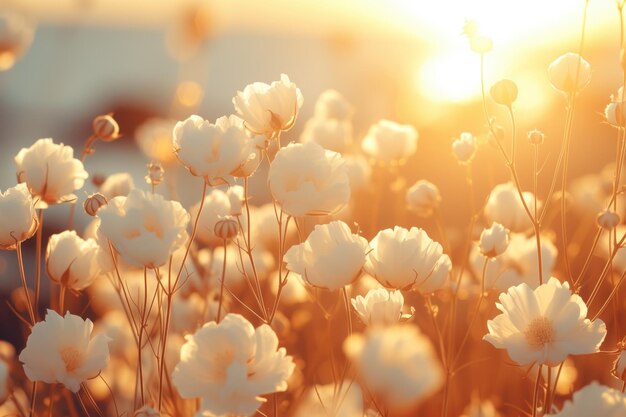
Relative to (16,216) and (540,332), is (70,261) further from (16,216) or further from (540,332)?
(540,332)

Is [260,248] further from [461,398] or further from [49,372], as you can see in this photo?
[49,372]

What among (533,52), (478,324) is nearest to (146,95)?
(533,52)

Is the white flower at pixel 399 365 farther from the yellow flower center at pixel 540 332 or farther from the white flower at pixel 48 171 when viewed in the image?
the white flower at pixel 48 171

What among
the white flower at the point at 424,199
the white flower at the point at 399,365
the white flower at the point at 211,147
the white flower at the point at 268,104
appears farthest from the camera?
the white flower at the point at 424,199

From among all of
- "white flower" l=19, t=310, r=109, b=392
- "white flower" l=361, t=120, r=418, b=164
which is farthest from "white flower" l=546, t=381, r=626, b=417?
"white flower" l=361, t=120, r=418, b=164

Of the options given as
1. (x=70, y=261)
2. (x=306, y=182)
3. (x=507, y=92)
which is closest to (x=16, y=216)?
(x=70, y=261)

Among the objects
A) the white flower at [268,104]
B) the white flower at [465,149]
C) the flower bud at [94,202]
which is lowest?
the flower bud at [94,202]

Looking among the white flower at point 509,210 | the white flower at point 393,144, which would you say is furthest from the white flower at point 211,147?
the white flower at point 393,144

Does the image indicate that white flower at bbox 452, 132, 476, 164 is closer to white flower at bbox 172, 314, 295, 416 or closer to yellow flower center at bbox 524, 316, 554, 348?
yellow flower center at bbox 524, 316, 554, 348
